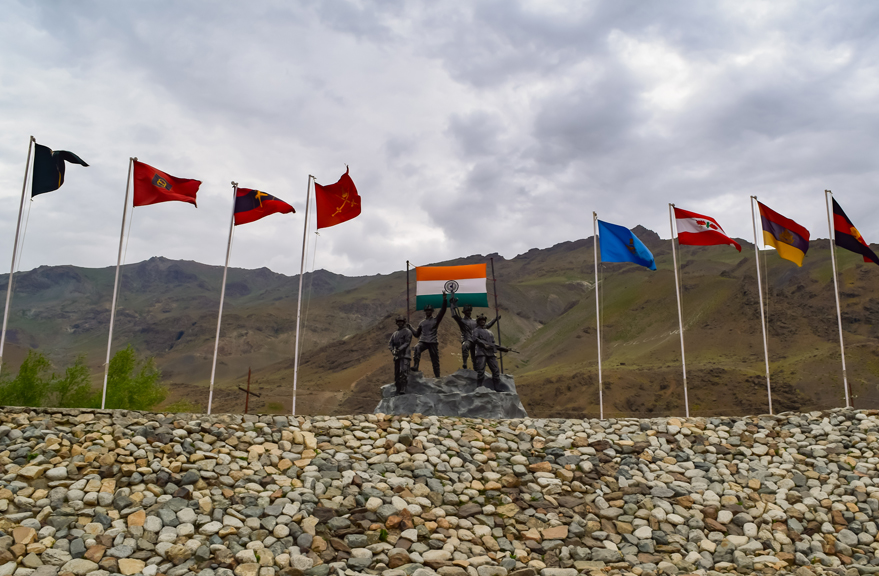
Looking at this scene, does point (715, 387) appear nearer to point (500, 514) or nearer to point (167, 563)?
point (500, 514)

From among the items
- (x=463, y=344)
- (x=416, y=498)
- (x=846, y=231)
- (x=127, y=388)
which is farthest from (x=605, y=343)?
(x=416, y=498)

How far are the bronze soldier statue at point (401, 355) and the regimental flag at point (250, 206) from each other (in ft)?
18.2

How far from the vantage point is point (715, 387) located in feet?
161

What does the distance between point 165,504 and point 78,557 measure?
166cm

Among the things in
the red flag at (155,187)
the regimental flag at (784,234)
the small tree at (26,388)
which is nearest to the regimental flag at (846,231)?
the regimental flag at (784,234)

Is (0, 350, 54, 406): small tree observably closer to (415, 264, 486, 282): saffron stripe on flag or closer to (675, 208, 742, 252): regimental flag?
(415, 264, 486, 282): saffron stripe on flag

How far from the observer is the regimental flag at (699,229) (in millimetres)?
20266

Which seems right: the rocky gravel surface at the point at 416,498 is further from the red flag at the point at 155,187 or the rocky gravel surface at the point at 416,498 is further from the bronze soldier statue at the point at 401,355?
the red flag at the point at 155,187

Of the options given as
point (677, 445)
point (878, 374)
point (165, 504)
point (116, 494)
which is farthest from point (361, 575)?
point (878, 374)

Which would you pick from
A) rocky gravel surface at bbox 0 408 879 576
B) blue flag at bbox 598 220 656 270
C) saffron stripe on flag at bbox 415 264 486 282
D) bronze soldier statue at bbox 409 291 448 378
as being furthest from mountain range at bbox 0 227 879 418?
blue flag at bbox 598 220 656 270

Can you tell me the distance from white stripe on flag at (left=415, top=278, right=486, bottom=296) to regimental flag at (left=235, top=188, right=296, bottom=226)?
554 cm

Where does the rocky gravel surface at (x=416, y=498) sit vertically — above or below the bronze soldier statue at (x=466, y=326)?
below

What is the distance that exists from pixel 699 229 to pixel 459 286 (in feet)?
27.1

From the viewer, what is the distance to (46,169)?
17.2 m
